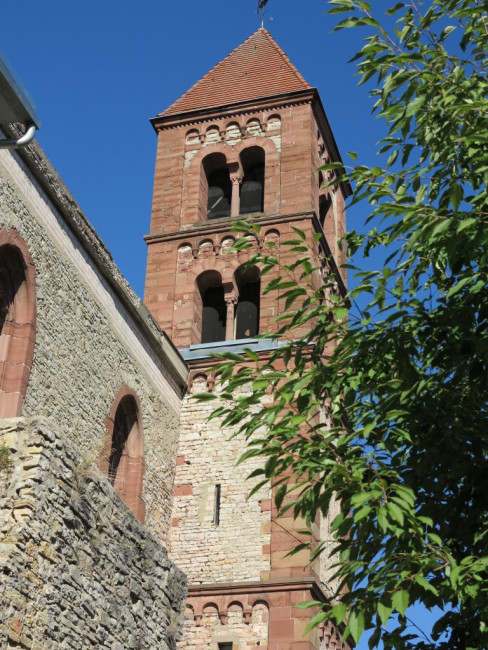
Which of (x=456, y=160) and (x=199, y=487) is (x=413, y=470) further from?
(x=199, y=487)

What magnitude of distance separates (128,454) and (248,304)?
6.05m

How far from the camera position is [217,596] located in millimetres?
17266

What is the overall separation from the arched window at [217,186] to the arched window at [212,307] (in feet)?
6.85

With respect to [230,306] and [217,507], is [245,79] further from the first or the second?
[217,507]

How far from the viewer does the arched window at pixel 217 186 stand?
80.1 feet

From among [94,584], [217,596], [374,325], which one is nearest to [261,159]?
[217,596]

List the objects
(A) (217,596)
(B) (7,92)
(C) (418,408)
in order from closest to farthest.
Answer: (B) (7,92) < (C) (418,408) < (A) (217,596)

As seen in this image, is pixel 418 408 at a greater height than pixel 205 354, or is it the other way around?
pixel 205 354

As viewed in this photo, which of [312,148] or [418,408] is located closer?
[418,408]

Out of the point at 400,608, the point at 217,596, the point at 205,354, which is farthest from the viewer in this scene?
the point at 205,354

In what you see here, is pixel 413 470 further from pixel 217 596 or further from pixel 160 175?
pixel 160 175

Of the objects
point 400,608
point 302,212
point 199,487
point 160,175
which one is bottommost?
point 400,608

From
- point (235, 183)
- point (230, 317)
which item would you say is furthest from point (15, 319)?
point (235, 183)

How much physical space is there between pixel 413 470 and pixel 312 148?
16.7 meters
